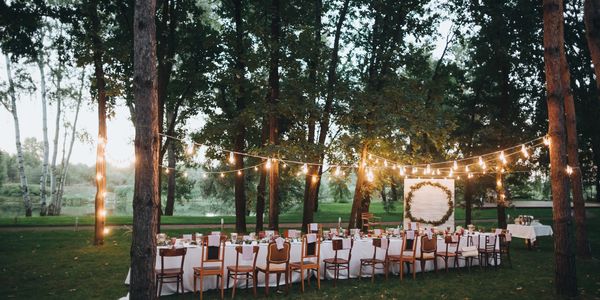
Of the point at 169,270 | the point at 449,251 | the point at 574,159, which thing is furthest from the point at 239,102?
the point at 574,159

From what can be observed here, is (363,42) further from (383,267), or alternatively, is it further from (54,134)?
(54,134)

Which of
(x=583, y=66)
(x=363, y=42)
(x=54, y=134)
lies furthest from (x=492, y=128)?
(x=54, y=134)

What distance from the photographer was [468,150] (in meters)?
19.2

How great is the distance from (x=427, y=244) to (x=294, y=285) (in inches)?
133

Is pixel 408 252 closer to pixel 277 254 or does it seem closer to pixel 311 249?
pixel 311 249

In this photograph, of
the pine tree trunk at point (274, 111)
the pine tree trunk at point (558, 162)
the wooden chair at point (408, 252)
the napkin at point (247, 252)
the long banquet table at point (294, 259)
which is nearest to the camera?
the pine tree trunk at point (558, 162)

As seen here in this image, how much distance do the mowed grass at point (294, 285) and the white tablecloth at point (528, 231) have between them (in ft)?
3.77

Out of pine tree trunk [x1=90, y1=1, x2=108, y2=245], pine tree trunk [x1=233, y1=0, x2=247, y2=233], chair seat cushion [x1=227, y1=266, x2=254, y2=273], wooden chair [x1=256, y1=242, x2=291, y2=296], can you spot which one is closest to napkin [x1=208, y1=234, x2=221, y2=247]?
chair seat cushion [x1=227, y1=266, x2=254, y2=273]

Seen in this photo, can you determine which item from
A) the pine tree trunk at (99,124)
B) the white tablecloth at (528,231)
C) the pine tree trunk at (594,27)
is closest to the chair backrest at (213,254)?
the pine tree trunk at (99,124)

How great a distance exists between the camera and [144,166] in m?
4.37

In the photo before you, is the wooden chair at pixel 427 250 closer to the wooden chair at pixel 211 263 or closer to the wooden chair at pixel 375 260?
the wooden chair at pixel 375 260

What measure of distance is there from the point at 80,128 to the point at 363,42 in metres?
17.1

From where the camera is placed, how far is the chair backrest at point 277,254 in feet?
24.6

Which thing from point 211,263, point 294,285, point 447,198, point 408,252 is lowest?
point 294,285
